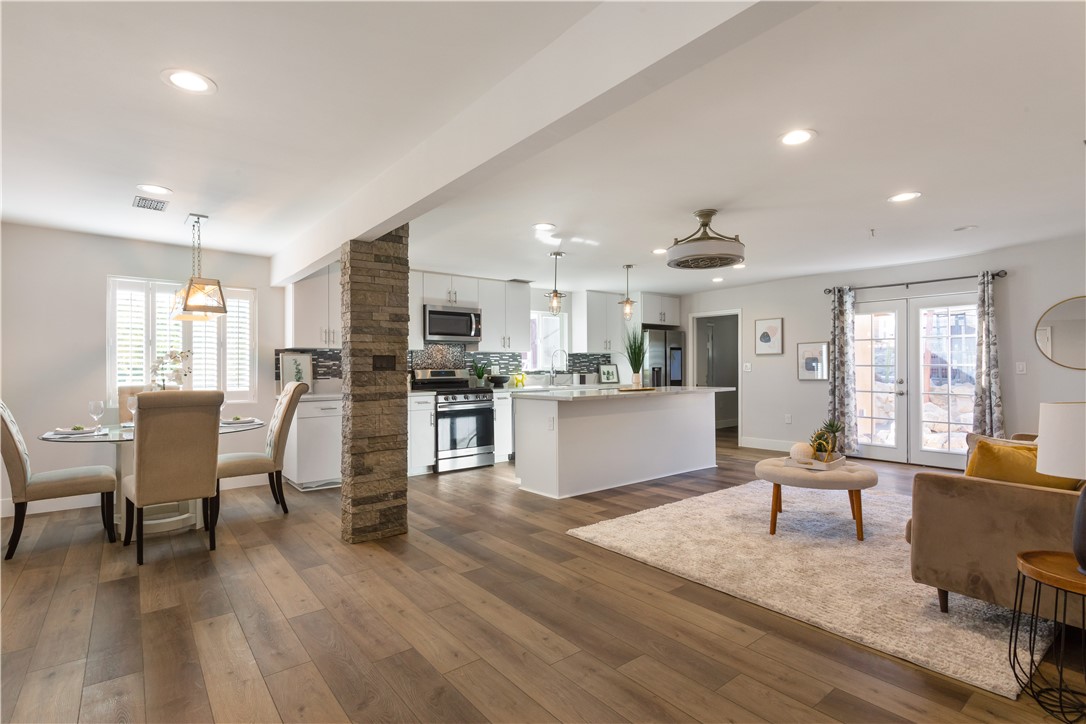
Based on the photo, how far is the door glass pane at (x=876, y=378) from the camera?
6391mm

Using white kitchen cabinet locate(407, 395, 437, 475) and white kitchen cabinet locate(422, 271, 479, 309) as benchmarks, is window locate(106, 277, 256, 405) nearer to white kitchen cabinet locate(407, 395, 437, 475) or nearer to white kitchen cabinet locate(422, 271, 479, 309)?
white kitchen cabinet locate(407, 395, 437, 475)

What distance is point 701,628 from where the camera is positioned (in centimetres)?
238

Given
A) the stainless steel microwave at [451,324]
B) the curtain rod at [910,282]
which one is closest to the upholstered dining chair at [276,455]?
the stainless steel microwave at [451,324]

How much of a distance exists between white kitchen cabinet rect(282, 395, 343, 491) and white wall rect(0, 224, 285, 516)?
4.89ft

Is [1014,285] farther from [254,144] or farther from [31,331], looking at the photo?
[31,331]

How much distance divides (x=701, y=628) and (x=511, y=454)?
14.7 ft

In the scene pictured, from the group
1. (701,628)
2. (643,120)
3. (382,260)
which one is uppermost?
(643,120)

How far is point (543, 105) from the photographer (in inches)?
80.4

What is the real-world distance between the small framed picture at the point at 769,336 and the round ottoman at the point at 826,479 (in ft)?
12.9

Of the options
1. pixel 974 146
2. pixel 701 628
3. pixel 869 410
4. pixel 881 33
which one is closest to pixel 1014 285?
pixel 869 410

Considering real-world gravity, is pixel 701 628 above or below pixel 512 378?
below

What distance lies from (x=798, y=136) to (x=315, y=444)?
4.82 m

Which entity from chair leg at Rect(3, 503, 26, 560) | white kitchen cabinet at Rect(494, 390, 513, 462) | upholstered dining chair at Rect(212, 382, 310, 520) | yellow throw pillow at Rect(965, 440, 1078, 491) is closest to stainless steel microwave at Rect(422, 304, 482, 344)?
white kitchen cabinet at Rect(494, 390, 513, 462)

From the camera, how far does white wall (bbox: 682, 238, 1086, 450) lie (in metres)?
5.15
